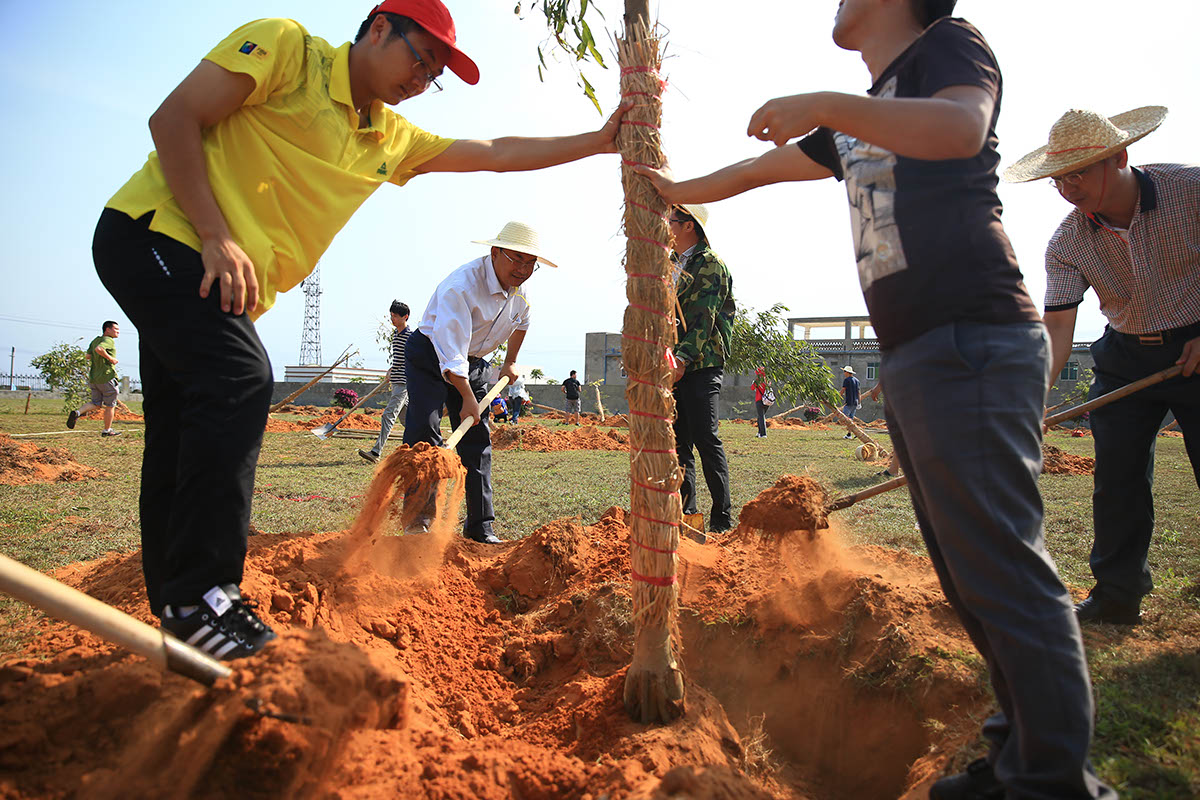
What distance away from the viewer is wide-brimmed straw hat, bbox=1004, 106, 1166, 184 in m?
2.82

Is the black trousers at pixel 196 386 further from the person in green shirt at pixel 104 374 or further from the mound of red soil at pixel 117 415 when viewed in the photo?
the mound of red soil at pixel 117 415

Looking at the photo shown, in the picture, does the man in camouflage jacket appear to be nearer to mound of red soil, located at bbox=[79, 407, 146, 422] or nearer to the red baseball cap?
the red baseball cap

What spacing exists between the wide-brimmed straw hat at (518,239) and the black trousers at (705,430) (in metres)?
1.20

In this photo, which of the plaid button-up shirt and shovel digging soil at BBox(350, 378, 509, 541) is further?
shovel digging soil at BBox(350, 378, 509, 541)

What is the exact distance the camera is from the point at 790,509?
341 cm

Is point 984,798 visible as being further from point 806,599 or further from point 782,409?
point 782,409

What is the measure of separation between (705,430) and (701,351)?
52cm

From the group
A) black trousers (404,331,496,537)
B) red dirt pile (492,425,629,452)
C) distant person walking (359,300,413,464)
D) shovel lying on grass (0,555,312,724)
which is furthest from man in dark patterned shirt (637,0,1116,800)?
red dirt pile (492,425,629,452)

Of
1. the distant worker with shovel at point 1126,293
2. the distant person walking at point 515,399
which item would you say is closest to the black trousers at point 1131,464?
the distant worker with shovel at point 1126,293

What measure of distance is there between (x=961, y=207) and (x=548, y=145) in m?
1.72

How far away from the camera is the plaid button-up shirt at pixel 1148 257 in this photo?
288 centimetres

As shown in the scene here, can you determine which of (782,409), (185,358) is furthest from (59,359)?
(782,409)

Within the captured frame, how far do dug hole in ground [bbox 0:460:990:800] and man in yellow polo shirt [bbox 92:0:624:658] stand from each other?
299 millimetres

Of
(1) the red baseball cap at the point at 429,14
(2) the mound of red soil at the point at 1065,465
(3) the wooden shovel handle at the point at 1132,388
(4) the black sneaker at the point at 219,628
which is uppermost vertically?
(1) the red baseball cap at the point at 429,14
